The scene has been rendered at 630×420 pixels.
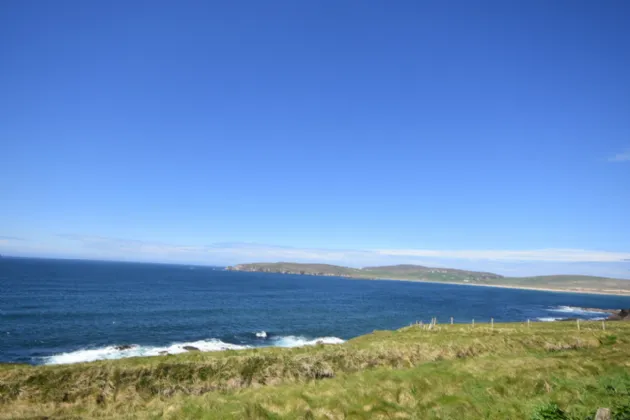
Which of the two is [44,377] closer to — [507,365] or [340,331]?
[507,365]

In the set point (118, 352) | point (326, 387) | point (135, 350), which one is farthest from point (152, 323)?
point (326, 387)

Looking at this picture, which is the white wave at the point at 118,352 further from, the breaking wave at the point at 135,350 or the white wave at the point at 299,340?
the white wave at the point at 299,340

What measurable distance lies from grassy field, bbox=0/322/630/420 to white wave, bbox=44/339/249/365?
97.9 ft

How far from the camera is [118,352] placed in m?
53.6

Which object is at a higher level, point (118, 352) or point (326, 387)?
point (326, 387)

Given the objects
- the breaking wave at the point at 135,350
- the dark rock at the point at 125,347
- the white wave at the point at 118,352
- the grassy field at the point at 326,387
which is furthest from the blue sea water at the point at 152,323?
the grassy field at the point at 326,387

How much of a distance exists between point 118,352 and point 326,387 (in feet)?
152

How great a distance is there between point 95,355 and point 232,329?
28.9 m

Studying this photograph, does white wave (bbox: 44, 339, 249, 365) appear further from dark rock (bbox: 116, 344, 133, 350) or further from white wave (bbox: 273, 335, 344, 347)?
white wave (bbox: 273, 335, 344, 347)

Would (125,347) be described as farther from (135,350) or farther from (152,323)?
(152,323)

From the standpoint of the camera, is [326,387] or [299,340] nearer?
[326,387]

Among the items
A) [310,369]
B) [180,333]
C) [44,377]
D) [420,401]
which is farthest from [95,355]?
[420,401]

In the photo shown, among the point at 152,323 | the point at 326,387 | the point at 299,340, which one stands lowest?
the point at 299,340

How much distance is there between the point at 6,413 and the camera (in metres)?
17.9
